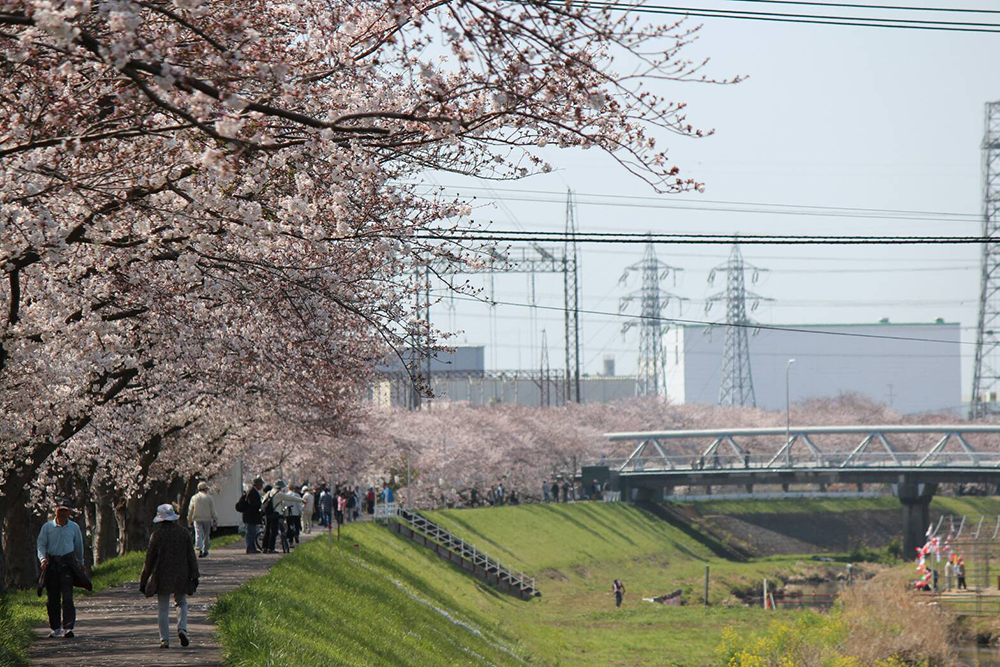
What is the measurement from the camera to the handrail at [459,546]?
181ft

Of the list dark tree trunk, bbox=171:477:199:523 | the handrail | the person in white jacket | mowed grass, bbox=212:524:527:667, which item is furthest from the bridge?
dark tree trunk, bbox=171:477:199:523

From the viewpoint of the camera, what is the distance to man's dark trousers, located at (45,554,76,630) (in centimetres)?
1536

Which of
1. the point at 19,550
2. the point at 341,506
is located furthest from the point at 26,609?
the point at 341,506

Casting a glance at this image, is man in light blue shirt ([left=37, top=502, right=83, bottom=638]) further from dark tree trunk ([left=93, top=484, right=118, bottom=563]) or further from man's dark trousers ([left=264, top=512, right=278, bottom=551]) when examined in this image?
dark tree trunk ([left=93, top=484, right=118, bottom=563])

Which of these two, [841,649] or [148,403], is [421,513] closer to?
[841,649]

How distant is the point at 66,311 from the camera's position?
1326cm

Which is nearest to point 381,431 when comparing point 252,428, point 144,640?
point 252,428

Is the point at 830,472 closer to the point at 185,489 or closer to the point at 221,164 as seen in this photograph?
the point at 185,489

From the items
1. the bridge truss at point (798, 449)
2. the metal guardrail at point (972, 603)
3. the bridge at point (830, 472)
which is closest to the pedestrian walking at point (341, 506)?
the metal guardrail at point (972, 603)

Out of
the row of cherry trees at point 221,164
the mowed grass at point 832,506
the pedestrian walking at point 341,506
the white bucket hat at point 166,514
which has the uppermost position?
the row of cherry trees at point 221,164

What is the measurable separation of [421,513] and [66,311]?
4856 cm

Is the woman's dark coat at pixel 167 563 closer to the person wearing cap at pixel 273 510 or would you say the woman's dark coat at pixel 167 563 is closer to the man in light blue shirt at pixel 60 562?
the man in light blue shirt at pixel 60 562

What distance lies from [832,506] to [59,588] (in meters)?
90.9

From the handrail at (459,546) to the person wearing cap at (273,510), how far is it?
76.8 ft
